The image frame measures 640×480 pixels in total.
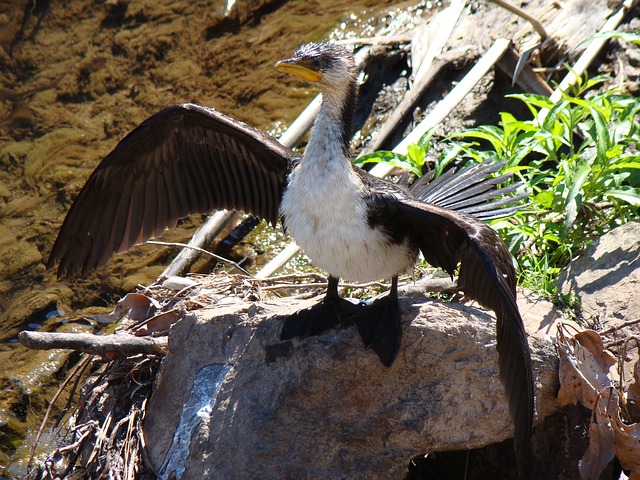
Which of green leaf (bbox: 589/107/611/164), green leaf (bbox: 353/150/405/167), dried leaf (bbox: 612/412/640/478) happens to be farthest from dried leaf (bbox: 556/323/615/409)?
green leaf (bbox: 353/150/405/167)

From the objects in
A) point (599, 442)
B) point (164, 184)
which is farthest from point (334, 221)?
point (599, 442)

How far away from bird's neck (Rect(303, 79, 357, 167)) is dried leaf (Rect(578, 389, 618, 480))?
1.44m

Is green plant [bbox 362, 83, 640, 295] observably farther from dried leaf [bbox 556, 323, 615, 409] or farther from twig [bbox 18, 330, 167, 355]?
twig [bbox 18, 330, 167, 355]

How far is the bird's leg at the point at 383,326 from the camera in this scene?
330 centimetres

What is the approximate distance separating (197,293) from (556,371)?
1.86m

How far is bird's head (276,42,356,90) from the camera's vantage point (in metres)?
3.38

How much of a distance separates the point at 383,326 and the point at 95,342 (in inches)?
51.8

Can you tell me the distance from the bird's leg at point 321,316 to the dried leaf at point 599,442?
3.55ft

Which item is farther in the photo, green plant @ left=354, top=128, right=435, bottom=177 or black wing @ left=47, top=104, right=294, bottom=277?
green plant @ left=354, top=128, right=435, bottom=177

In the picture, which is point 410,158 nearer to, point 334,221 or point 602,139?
point 602,139

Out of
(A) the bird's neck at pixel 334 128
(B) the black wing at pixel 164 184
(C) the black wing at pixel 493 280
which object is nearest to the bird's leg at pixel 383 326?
(C) the black wing at pixel 493 280

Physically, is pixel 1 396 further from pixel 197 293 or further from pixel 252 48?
pixel 252 48

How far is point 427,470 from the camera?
153 inches

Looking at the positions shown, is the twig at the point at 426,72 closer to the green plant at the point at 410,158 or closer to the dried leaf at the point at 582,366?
the green plant at the point at 410,158
